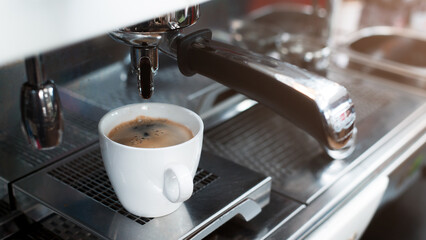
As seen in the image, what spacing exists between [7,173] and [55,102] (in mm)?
120

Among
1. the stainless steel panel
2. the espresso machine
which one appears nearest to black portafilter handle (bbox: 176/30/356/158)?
the espresso machine

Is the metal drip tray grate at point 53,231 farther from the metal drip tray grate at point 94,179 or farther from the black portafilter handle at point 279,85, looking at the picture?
the black portafilter handle at point 279,85

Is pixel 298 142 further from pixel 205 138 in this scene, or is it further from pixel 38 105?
pixel 38 105

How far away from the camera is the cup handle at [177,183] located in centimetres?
46

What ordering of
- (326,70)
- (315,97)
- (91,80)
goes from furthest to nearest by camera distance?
(326,70) < (91,80) < (315,97)

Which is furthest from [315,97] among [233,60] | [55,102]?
[55,102]

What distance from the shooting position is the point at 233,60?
1.71 feet

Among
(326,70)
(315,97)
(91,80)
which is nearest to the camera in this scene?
(315,97)

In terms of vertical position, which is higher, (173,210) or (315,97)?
(315,97)

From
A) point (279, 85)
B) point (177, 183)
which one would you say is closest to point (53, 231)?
point (177, 183)

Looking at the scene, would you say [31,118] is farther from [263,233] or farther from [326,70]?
[326,70]

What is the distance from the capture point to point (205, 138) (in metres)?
0.72

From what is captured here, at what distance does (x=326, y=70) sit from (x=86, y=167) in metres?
0.40

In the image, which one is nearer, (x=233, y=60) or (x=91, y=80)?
(x=233, y=60)
